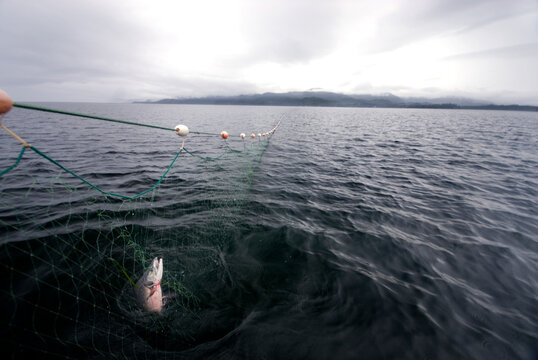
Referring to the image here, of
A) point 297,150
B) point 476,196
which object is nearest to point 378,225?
point 476,196

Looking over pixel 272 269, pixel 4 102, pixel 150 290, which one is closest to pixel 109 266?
pixel 150 290

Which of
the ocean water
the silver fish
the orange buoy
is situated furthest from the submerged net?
the orange buoy

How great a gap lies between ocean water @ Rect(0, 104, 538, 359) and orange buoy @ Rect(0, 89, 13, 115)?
141 inches

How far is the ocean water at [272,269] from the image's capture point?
3705mm

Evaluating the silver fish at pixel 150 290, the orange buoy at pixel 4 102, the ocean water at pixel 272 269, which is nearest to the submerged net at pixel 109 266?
the ocean water at pixel 272 269

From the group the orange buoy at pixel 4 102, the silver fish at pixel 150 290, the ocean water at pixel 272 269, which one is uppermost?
the orange buoy at pixel 4 102

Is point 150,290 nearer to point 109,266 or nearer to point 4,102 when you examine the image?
point 109,266

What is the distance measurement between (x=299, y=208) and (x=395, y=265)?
361 centimetres

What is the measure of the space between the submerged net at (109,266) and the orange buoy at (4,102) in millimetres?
467

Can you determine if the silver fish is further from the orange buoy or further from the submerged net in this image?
the orange buoy

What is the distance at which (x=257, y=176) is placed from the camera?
38.5 feet

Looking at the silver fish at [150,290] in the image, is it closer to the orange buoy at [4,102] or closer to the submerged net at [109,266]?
the submerged net at [109,266]

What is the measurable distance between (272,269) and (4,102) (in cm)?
516

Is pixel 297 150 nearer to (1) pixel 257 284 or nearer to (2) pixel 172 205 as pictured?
(2) pixel 172 205
